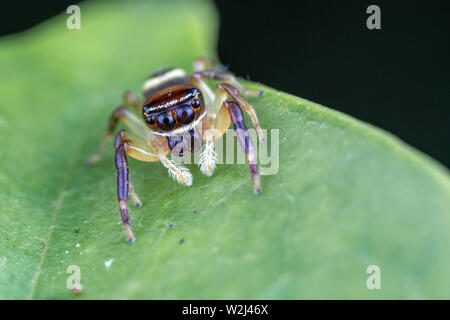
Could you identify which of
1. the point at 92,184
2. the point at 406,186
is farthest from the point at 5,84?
the point at 406,186

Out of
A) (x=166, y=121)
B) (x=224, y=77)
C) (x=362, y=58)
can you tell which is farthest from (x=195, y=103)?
(x=362, y=58)

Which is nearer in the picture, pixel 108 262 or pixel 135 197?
pixel 108 262

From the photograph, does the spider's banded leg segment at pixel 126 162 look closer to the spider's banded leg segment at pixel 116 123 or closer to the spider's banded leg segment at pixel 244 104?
the spider's banded leg segment at pixel 116 123

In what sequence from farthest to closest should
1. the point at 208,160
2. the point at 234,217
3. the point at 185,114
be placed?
1. the point at 185,114
2. the point at 208,160
3. the point at 234,217

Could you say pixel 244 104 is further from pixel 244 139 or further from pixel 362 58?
pixel 362 58

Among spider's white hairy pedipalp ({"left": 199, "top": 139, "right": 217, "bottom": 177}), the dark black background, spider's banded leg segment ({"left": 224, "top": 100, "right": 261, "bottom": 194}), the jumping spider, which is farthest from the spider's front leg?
the dark black background

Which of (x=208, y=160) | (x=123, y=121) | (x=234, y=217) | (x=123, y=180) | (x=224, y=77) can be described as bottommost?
(x=123, y=121)

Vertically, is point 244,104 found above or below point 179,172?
Answer: above
